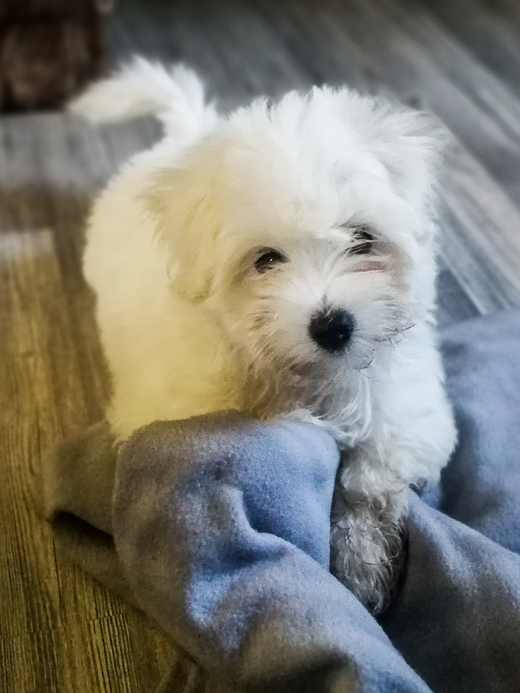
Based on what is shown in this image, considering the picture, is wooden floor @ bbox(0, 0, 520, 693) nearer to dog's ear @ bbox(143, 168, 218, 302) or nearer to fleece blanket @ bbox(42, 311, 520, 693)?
fleece blanket @ bbox(42, 311, 520, 693)

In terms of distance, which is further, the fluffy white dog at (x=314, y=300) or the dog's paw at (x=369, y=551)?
the dog's paw at (x=369, y=551)

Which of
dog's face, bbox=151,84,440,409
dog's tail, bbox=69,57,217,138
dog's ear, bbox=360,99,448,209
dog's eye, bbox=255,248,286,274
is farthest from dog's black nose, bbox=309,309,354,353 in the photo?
dog's tail, bbox=69,57,217,138

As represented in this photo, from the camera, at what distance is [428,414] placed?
1.25 meters

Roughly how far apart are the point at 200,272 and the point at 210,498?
355 millimetres

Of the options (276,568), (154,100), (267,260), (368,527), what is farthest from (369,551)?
(154,100)

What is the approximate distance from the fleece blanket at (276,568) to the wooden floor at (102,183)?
11cm

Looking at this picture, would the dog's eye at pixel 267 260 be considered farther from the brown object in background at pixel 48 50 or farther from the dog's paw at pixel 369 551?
the brown object in background at pixel 48 50

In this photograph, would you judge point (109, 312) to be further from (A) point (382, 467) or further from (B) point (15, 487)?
(A) point (382, 467)

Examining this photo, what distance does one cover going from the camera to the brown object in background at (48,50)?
2590mm

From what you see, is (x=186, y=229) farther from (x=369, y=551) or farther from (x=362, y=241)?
(x=369, y=551)

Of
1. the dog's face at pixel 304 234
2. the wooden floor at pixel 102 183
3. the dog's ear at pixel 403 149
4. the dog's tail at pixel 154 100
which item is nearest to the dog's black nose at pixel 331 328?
the dog's face at pixel 304 234

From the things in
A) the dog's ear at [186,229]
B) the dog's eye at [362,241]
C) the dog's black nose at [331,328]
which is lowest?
the dog's ear at [186,229]

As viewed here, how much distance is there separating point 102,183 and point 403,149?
1411 millimetres

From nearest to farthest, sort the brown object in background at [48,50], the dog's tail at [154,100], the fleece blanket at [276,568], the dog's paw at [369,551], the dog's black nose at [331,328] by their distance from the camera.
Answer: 1. the fleece blanket at [276,568]
2. the dog's black nose at [331,328]
3. the dog's paw at [369,551]
4. the dog's tail at [154,100]
5. the brown object in background at [48,50]
